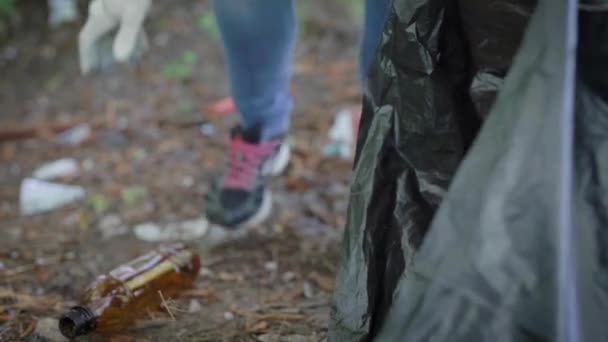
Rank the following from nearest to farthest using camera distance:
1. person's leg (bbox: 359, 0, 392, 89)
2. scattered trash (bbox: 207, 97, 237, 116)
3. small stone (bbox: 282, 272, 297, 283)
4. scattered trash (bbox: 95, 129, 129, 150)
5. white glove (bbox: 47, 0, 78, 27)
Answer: person's leg (bbox: 359, 0, 392, 89), small stone (bbox: 282, 272, 297, 283), scattered trash (bbox: 95, 129, 129, 150), scattered trash (bbox: 207, 97, 237, 116), white glove (bbox: 47, 0, 78, 27)

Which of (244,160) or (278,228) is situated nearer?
(244,160)

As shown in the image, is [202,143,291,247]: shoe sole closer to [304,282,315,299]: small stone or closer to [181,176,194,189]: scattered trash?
[304,282,315,299]: small stone

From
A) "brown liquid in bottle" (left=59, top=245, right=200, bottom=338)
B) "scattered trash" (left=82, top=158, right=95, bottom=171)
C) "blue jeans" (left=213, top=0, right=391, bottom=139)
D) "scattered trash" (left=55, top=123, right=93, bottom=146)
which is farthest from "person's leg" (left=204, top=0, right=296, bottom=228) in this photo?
"scattered trash" (left=55, top=123, right=93, bottom=146)

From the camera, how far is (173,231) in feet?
6.92

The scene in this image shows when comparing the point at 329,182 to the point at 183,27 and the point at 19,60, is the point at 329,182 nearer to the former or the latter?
the point at 183,27

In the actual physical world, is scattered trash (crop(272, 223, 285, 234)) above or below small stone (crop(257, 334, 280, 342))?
Result: below

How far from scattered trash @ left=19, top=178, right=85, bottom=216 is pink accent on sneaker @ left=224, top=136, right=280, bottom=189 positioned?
0.77 metres

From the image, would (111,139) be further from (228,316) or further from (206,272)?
(228,316)

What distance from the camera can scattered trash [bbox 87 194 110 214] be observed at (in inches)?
90.4

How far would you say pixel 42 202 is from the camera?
2355 mm

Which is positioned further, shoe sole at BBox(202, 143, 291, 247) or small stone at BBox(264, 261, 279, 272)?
shoe sole at BBox(202, 143, 291, 247)

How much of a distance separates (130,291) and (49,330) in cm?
18

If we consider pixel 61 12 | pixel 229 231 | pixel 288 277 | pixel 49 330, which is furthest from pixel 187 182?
pixel 61 12

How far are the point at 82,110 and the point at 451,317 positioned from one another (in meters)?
2.49
